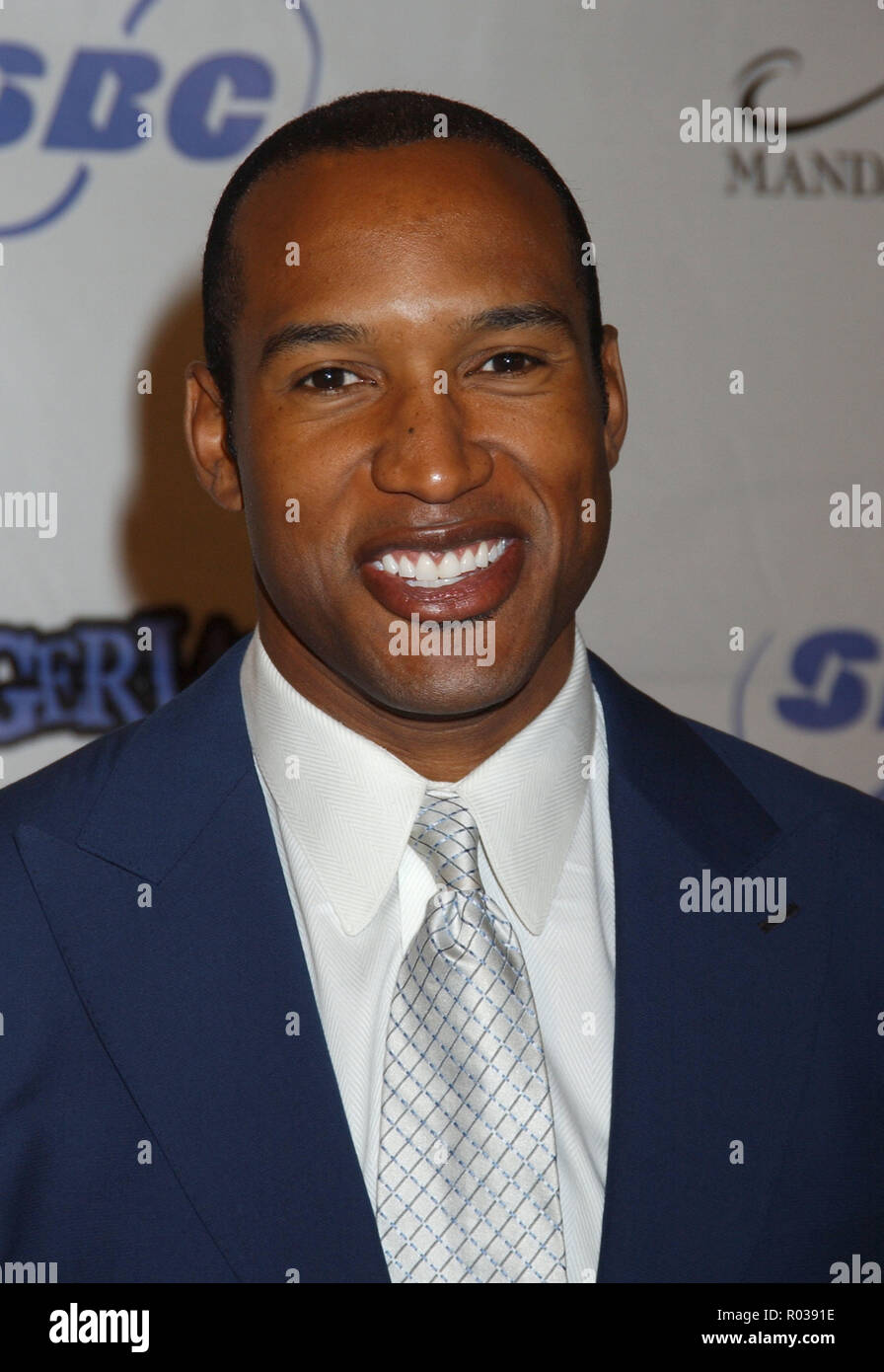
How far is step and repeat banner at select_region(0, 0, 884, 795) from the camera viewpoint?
212 centimetres

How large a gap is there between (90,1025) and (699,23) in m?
1.83

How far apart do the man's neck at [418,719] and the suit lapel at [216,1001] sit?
79 mm

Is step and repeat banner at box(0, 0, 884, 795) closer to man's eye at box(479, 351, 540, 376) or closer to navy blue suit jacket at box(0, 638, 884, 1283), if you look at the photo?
navy blue suit jacket at box(0, 638, 884, 1283)

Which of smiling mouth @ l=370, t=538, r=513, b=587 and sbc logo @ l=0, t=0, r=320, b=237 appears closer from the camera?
smiling mouth @ l=370, t=538, r=513, b=587

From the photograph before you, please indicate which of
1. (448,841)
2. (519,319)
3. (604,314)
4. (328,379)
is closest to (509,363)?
(519,319)

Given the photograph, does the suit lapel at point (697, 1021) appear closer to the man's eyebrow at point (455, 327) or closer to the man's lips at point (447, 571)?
the man's lips at point (447, 571)

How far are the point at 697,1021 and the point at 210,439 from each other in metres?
0.63

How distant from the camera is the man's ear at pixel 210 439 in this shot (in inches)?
51.3

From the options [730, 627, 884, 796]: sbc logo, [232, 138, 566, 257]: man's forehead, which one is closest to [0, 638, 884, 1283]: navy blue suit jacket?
[232, 138, 566, 257]: man's forehead

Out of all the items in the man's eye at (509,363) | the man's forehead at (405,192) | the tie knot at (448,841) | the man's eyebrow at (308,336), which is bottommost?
the tie knot at (448,841)

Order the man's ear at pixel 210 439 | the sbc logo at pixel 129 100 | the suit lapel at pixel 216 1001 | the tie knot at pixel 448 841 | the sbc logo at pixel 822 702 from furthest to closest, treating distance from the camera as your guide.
Answer: 1. the sbc logo at pixel 822 702
2. the sbc logo at pixel 129 100
3. the man's ear at pixel 210 439
4. the tie knot at pixel 448 841
5. the suit lapel at pixel 216 1001

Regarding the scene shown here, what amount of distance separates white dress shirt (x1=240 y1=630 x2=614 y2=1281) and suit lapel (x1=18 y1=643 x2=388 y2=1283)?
0.03 metres

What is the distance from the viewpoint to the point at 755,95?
2312 millimetres

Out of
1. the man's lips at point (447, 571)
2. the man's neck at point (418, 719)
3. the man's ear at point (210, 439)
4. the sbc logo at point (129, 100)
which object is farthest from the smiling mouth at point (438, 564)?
the sbc logo at point (129, 100)
